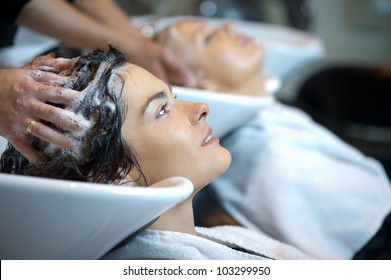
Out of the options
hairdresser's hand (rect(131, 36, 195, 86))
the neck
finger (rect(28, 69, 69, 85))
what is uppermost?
finger (rect(28, 69, 69, 85))

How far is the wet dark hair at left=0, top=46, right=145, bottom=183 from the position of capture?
2.37 ft

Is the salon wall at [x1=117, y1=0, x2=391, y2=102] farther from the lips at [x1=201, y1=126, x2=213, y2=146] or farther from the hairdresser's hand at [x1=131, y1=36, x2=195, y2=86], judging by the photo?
the lips at [x1=201, y1=126, x2=213, y2=146]

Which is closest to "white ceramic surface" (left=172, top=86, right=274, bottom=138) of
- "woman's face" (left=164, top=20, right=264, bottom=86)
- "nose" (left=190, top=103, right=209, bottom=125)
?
"nose" (left=190, top=103, right=209, bottom=125)

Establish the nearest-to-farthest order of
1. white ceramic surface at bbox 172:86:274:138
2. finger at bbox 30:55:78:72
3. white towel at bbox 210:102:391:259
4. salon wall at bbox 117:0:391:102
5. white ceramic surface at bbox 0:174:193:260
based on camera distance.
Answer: white ceramic surface at bbox 0:174:193:260 → finger at bbox 30:55:78:72 → white ceramic surface at bbox 172:86:274:138 → white towel at bbox 210:102:391:259 → salon wall at bbox 117:0:391:102

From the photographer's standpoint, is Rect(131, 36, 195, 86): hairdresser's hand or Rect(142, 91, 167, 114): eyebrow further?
Rect(131, 36, 195, 86): hairdresser's hand

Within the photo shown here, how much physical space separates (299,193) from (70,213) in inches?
29.3

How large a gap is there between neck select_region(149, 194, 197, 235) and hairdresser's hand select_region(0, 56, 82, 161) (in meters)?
0.18

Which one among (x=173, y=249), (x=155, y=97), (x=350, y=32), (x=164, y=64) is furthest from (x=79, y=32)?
(x=350, y=32)

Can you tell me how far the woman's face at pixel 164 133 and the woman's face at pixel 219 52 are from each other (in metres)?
0.59

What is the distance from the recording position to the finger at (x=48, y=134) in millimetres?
702

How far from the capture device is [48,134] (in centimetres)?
70

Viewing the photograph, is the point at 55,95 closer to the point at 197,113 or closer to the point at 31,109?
the point at 31,109

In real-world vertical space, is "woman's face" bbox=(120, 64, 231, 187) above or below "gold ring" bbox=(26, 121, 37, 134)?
below

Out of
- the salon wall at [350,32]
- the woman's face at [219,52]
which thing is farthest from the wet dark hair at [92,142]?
the salon wall at [350,32]
